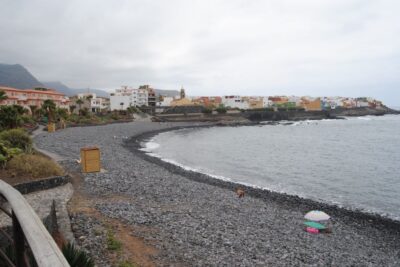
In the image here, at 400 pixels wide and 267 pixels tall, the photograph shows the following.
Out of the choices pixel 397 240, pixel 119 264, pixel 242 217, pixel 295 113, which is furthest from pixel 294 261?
pixel 295 113

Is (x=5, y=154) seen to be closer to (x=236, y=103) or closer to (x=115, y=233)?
(x=115, y=233)

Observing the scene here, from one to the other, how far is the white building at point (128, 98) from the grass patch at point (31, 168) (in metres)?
96.7

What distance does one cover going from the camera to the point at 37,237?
1856mm

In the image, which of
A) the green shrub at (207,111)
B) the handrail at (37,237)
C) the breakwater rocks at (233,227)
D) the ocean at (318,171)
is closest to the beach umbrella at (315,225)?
the breakwater rocks at (233,227)

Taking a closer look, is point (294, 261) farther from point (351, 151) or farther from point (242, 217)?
point (351, 151)

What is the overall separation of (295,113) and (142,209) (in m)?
130

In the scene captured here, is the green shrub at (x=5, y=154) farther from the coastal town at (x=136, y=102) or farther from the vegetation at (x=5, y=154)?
the coastal town at (x=136, y=102)

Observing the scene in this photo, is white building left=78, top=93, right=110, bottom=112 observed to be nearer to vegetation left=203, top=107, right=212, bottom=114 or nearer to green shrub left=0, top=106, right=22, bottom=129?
vegetation left=203, top=107, right=212, bottom=114

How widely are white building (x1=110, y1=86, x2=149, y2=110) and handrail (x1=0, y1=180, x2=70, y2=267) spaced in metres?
107

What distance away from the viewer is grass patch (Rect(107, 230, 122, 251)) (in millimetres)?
7281

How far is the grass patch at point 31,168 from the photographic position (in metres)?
11.3

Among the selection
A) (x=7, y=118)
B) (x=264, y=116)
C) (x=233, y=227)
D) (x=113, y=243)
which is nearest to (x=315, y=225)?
(x=233, y=227)

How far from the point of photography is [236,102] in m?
144

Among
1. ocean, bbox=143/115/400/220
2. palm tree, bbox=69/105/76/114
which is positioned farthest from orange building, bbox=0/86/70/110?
ocean, bbox=143/115/400/220
